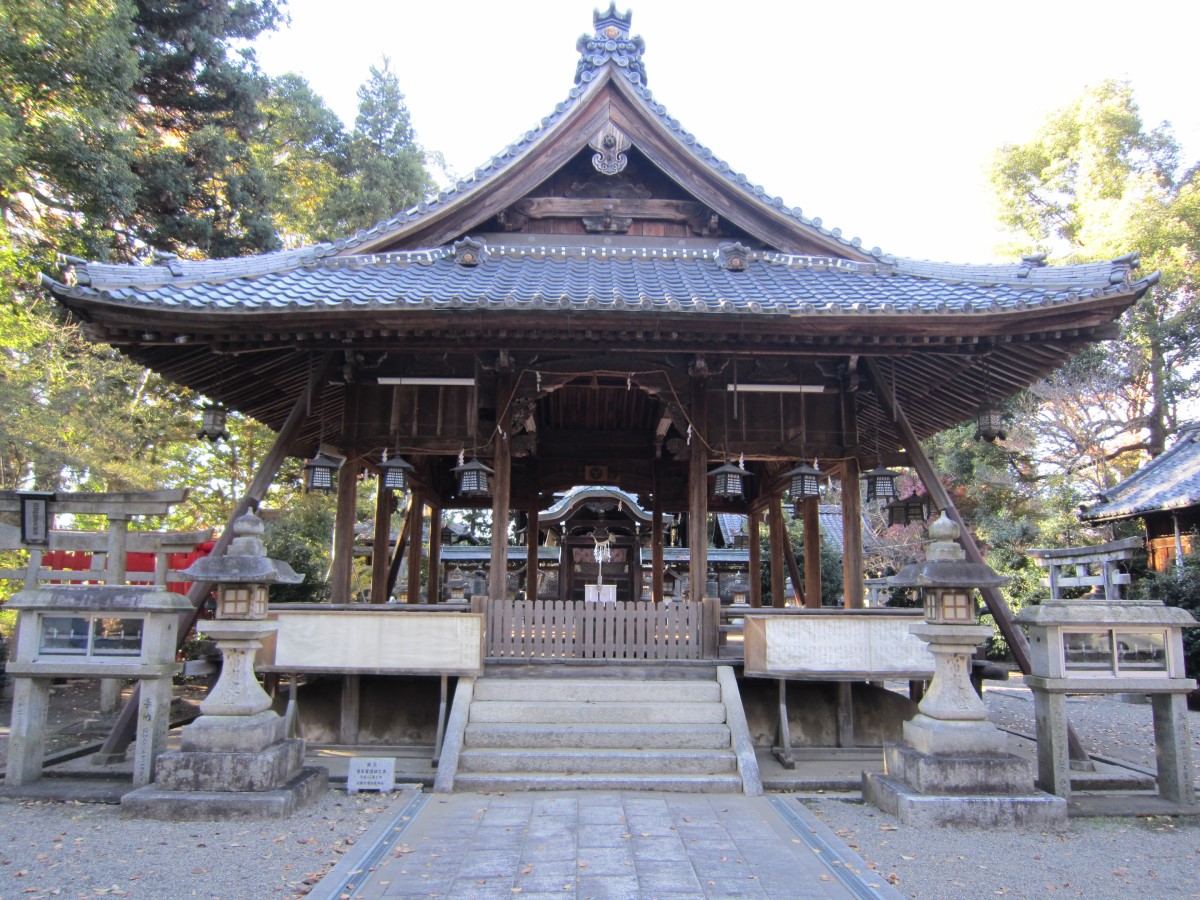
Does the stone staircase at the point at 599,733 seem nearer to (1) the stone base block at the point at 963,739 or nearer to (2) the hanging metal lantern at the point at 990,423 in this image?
(1) the stone base block at the point at 963,739

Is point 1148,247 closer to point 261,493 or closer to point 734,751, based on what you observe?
point 734,751

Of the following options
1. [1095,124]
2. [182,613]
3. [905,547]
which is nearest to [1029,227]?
[1095,124]

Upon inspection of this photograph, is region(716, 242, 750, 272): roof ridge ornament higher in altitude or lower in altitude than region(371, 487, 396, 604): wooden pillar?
higher

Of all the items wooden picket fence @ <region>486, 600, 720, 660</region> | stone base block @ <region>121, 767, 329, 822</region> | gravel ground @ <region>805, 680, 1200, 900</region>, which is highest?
wooden picket fence @ <region>486, 600, 720, 660</region>

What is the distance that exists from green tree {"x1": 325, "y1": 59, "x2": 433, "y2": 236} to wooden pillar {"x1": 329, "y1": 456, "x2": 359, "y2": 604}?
14.9m

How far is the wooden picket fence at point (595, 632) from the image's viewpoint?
30.3 feet

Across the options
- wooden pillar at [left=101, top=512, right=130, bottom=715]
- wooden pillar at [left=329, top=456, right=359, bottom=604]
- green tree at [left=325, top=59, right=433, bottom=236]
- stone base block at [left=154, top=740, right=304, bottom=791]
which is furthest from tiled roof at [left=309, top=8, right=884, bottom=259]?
green tree at [left=325, top=59, right=433, bottom=236]

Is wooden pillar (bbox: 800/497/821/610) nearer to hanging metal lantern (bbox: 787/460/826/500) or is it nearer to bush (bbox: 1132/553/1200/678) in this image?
hanging metal lantern (bbox: 787/460/826/500)

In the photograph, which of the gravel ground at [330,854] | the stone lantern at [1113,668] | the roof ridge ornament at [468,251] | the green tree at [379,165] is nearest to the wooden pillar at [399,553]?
the roof ridge ornament at [468,251]

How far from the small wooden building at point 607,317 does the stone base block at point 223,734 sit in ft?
9.04

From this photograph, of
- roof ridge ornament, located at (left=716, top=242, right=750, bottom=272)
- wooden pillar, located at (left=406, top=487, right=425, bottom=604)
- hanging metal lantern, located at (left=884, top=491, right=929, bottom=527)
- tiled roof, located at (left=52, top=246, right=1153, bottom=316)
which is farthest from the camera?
wooden pillar, located at (left=406, top=487, right=425, bottom=604)

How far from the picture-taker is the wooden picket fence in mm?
9242

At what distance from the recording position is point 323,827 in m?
6.29

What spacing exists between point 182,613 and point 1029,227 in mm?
31217
